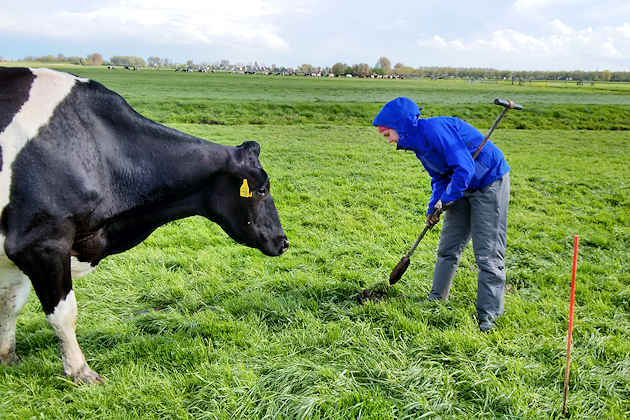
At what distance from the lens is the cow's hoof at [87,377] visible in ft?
11.4

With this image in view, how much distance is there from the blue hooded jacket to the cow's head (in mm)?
1240

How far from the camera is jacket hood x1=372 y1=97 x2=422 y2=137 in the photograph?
4.11m

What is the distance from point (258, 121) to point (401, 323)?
75.3 ft

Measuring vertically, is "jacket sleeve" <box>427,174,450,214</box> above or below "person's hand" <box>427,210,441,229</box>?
above

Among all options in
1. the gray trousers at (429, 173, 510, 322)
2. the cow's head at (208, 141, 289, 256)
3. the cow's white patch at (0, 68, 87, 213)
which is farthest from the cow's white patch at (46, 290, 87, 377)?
the gray trousers at (429, 173, 510, 322)

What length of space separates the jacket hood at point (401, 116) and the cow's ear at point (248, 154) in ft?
4.01

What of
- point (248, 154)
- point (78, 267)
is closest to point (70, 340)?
point (78, 267)

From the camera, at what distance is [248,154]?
400cm

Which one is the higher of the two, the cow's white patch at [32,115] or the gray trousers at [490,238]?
the cow's white patch at [32,115]

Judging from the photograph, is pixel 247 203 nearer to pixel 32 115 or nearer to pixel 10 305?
pixel 32 115

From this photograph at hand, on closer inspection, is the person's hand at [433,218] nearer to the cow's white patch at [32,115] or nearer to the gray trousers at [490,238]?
the gray trousers at [490,238]

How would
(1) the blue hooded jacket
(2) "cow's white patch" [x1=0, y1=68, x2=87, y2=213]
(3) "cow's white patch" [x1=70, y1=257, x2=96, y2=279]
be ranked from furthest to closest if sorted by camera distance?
(1) the blue hooded jacket → (3) "cow's white patch" [x1=70, y1=257, x2=96, y2=279] → (2) "cow's white patch" [x1=0, y1=68, x2=87, y2=213]

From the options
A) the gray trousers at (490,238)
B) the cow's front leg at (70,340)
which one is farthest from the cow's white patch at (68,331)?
the gray trousers at (490,238)

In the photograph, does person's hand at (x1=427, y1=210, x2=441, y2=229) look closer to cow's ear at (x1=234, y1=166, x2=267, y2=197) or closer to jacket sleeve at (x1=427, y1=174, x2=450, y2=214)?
jacket sleeve at (x1=427, y1=174, x2=450, y2=214)
